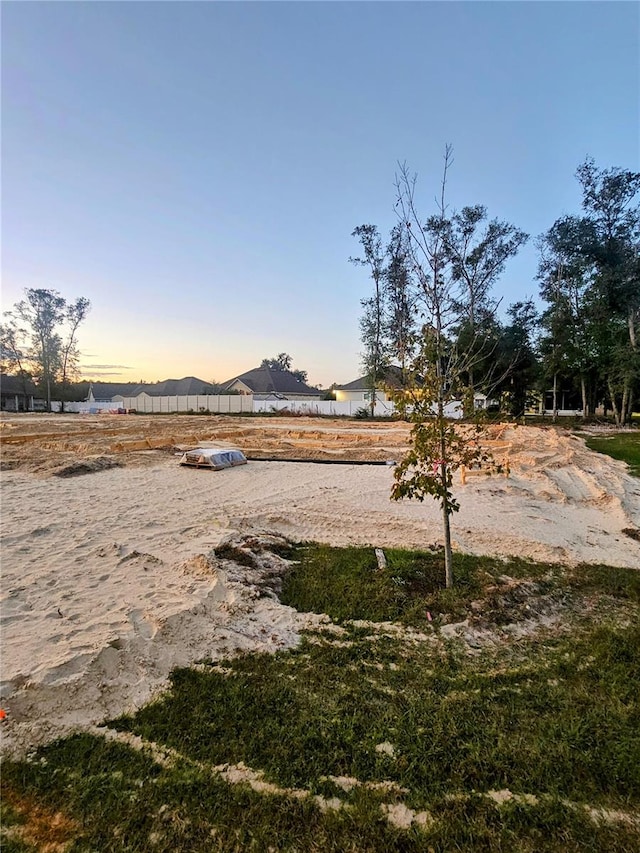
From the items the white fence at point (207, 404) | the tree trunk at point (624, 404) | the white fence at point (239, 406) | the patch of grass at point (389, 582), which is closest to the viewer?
the patch of grass at point (389, 582)

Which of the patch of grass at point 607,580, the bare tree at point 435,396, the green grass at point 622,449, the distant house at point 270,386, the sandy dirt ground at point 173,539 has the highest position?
the distant house at point 270,386

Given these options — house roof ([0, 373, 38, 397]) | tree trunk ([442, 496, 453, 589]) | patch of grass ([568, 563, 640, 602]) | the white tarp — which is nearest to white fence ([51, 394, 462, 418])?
house roof ([0, 373, 38, 397])

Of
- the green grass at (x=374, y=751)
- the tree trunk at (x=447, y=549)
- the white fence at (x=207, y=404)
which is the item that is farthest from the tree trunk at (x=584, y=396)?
the green grass at (x=374, y=751)

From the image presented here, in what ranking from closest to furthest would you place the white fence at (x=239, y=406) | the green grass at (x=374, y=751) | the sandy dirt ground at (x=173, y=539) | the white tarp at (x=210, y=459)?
1. the green grass at (x=374, y=751)
2. the sandy dirt ground at (x=173, y=539)
3. the white tarp at (x=210, y=459)
4. the white fence at (x=239, y=406)

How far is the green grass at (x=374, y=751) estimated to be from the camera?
191cm

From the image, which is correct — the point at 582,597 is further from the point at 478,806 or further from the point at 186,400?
the point at 186,400

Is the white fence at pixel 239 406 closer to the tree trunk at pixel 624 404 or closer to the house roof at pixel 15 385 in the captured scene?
the house roof at pixel 15 385

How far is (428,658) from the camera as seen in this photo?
3314 mm

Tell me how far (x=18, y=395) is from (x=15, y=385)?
1960mm

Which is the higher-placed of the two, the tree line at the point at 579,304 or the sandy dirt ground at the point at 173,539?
the tree line at the point at 579,304

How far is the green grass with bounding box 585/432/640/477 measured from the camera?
528 inches

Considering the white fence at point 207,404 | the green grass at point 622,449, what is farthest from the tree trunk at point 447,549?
the white fence at point 207,404

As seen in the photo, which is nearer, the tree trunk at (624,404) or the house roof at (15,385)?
the tree trunk at (624,404)

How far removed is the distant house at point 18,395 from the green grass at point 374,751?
6215cm
